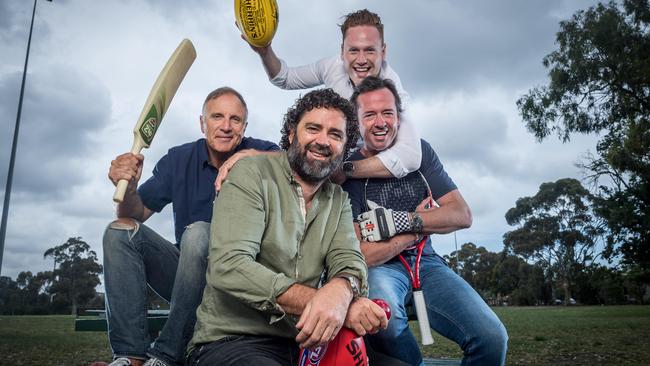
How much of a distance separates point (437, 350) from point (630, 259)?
1864 centimetres

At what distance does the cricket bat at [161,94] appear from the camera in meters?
3.27

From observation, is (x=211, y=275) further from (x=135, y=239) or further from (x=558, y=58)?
(x=558, y=58)

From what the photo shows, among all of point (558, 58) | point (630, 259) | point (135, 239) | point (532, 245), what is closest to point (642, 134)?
point (558, 58)

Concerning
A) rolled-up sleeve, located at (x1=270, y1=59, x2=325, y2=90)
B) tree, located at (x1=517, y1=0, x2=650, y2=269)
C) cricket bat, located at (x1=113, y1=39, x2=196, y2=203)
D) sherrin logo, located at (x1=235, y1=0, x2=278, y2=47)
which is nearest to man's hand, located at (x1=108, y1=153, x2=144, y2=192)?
cricket bat, located at (x1=113, y1=39, x2=196, y2=203)

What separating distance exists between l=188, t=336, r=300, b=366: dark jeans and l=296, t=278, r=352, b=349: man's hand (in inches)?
10.9

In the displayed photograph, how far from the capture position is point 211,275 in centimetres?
222

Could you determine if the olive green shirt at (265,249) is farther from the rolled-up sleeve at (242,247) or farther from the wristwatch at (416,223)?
the wristwatch at (416,223)

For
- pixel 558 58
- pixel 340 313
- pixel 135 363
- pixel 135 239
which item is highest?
pixel 558 58

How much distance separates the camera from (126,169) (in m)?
2.94

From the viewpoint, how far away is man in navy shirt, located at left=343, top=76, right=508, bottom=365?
3004 mm

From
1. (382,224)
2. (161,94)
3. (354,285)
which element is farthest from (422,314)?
(161,94)

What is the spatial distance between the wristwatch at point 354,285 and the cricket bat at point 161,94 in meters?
1.67

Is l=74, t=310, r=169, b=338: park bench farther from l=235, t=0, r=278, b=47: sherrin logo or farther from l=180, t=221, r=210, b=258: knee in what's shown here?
l=235, t=0, r=278, b=47: sherrin logo

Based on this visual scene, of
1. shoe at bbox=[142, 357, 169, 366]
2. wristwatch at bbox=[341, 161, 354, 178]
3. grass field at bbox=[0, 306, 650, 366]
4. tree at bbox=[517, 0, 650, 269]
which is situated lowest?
grass field at bbox=[0, 306, 650, 366]
